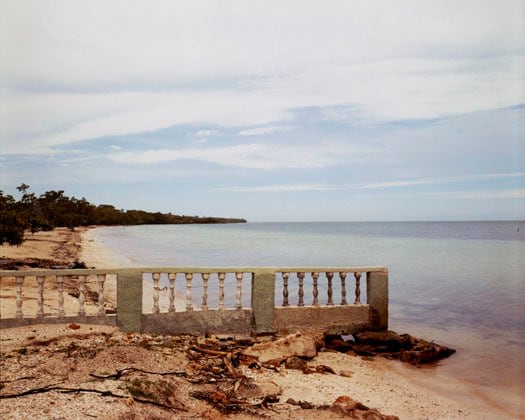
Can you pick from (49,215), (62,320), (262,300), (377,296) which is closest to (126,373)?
(62,320)

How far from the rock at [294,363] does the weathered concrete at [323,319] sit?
1.04 metres

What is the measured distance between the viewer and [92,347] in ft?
22.5

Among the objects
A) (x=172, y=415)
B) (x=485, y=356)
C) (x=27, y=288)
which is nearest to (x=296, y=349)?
(x=172, y=415)

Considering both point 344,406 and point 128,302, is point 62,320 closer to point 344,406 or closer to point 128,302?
point 128,302

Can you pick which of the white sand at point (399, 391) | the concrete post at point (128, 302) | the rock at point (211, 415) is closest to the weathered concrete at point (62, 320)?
the concrete post at point (128, 302)

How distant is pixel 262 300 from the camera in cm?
841

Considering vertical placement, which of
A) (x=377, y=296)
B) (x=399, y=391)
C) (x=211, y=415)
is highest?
(x=377, y=296)

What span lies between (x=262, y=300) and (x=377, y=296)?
7.56ft

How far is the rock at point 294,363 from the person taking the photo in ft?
24.1

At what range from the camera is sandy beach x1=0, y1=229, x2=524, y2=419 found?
16.6 feet

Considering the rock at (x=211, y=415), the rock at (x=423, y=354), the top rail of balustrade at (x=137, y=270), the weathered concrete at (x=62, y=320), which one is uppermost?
the top rail of balustrade at (x=137, y=270)

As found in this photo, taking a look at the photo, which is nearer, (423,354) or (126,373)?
(126,373)

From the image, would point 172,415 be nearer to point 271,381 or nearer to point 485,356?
point 271,381

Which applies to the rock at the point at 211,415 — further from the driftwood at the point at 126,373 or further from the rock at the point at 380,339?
the rock at the point at 380,339
